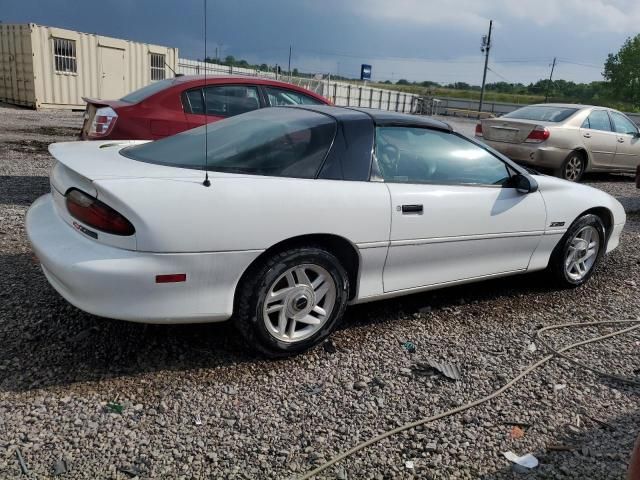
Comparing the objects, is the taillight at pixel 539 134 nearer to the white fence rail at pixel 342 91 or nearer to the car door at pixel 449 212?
the car door at pixel 449 212

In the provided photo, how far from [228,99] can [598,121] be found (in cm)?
729

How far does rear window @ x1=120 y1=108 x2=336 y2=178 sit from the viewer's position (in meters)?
3.04

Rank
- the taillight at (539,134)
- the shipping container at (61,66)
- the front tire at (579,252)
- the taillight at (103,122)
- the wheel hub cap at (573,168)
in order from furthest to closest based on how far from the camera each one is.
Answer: the shipping container at (61,66) → the wheel hub cap at (573,168) → the taillight at (539,134) → the taillight at (103,122) → the front tire at (579,252)

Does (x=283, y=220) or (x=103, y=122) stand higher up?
(x=103, y=122)

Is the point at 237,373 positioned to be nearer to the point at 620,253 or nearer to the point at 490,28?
the point at 620,253

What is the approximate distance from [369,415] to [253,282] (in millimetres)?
882

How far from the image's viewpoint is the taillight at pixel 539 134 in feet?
30.3

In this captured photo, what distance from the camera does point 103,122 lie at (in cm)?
604

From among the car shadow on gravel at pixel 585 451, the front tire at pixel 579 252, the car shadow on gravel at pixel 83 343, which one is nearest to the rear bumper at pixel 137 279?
the car shadow on gravel at pixel 83 343

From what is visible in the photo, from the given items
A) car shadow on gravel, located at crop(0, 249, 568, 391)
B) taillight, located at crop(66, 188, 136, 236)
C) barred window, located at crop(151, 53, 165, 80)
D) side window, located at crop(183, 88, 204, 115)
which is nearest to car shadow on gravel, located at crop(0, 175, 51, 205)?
side window, located at crop(183, 88, 204, 115)

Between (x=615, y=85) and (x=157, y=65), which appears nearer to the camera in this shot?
Answer: (x=157, y=65)

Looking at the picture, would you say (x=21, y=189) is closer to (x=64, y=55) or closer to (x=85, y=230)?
(x=85, y=230)

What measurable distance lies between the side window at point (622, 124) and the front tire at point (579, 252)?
715cm

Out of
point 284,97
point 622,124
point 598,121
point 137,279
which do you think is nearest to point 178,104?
point 284,97
